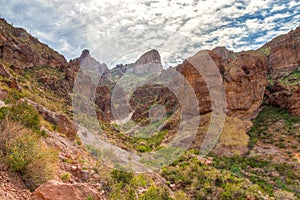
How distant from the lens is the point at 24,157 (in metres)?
5.23

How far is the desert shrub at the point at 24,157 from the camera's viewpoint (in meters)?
4.89

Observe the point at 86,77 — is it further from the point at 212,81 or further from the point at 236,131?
the point at 236,131

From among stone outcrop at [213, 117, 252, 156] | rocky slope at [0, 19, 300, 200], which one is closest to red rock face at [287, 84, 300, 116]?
rocky slope at [0, 19, 300, 200]

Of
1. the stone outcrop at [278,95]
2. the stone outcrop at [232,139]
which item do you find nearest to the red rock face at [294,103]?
the stone outcrop at [278,95]

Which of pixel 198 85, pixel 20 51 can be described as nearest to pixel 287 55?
pixel 198 85

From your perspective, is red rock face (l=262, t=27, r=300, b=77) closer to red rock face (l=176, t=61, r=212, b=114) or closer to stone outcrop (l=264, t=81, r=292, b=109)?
stone outcrop (l=264, t=81, r=292, b=109)

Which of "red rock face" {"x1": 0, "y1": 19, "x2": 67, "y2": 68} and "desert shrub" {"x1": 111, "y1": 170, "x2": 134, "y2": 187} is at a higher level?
"red rock face" {"x1": 0, "y1": 19, "x2": 67, "y2": 68}

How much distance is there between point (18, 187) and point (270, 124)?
3013 centimetres

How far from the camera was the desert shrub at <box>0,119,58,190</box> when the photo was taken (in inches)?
193

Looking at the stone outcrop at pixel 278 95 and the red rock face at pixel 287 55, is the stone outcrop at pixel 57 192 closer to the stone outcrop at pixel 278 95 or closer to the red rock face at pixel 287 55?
the stone outcrop at pixel 278 95

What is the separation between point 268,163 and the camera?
19.0 metres

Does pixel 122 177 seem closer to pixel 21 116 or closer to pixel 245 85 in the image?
pixel 21 116

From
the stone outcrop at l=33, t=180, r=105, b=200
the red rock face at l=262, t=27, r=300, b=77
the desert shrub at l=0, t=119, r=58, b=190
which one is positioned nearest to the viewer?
the stone outcrop at l=33, t=180, r=105, b=200

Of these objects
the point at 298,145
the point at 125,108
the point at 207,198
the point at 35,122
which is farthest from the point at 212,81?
the point at 125,108
